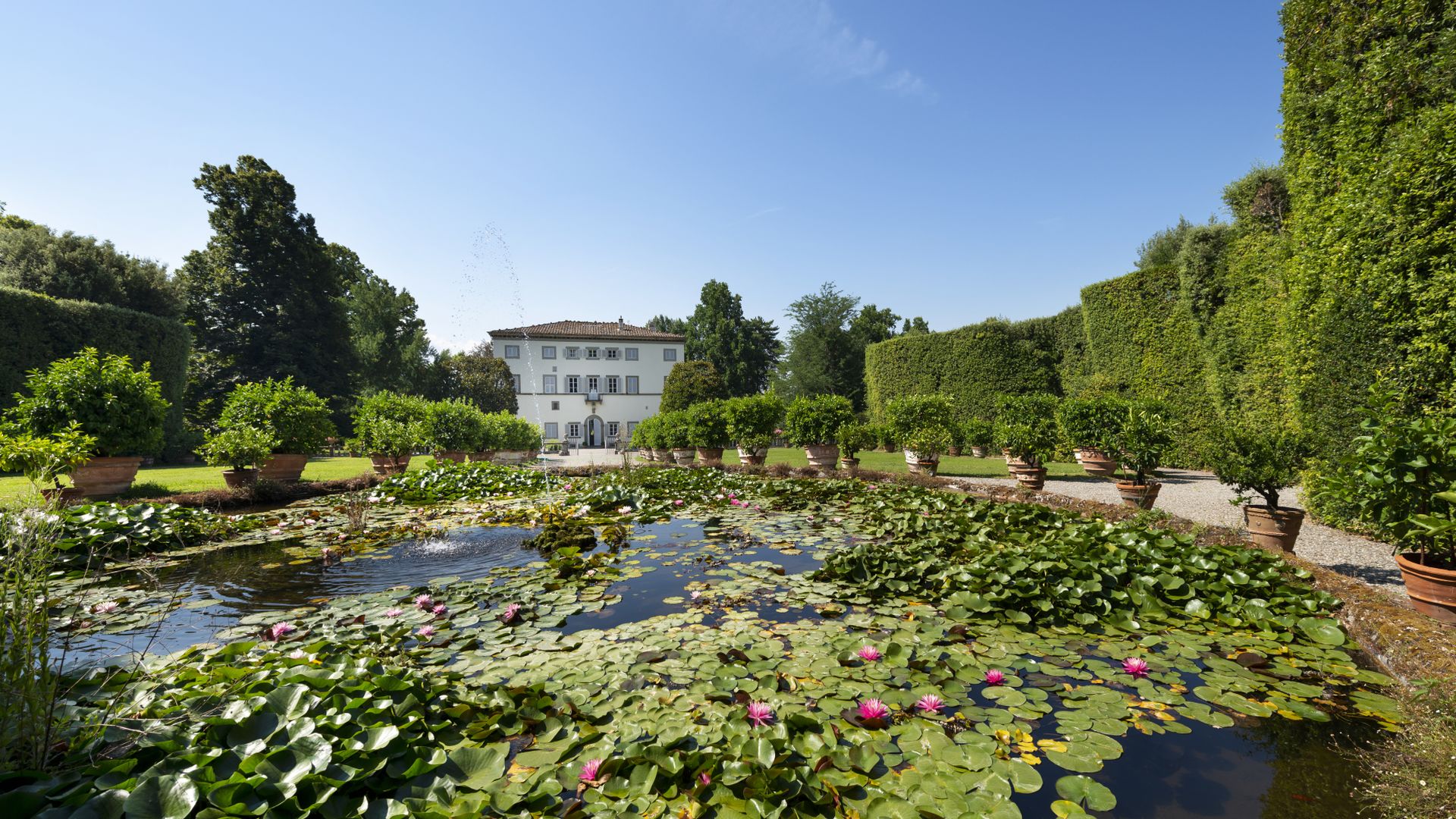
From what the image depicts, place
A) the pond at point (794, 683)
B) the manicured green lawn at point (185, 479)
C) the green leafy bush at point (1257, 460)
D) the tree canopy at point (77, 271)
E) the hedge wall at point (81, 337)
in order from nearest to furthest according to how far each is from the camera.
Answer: the pond at point (794, 683), the green leafy bush at point (1257, 460), the manicured green lawn at point (185, 479), the hedge wall at point (81, 337), the tree canopy at point (77, 271)

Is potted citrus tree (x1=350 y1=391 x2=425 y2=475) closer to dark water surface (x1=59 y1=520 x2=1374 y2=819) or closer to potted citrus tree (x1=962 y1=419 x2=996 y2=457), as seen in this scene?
dark water surface (x1=59 y1=520 x2=1374 y2=819)

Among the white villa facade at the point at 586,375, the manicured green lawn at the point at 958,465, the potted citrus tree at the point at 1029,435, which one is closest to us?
the potted citrus tree at the point at 1029,435

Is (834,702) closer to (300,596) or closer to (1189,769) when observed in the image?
(1189,769)

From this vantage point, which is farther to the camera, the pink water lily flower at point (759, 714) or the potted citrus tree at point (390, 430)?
the potted citrus tree at point (390, 430)

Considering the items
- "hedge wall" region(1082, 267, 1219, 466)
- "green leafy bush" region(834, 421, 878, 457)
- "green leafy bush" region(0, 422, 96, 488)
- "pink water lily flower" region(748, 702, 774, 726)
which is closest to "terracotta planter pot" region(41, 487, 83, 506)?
"green leafy bush" region(0, 422, 96, 488)

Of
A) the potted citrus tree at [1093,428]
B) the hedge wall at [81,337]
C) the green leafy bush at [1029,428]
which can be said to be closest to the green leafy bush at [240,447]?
the hedge wall at [81,337]

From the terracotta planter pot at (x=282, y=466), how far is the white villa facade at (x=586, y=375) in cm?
2652

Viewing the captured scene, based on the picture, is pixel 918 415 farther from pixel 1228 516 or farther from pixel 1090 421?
pixel 1228 516

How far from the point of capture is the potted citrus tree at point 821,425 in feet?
41.7

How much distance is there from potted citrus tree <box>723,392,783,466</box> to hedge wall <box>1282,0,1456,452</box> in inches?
376

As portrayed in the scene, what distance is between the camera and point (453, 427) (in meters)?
15.2

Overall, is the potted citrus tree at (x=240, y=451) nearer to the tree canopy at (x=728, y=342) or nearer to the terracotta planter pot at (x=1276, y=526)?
the terracotta planter pot at (x=1276, y=526)

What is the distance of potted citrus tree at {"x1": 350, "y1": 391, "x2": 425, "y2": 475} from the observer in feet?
40.8

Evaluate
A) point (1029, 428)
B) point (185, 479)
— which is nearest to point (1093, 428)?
point (1029, 428)
